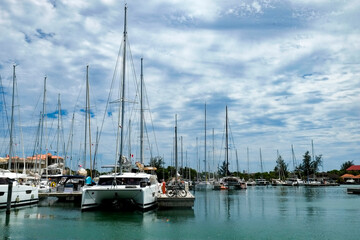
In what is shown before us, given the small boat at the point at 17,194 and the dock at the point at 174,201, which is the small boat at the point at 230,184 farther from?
the small boat at the point at 17,194

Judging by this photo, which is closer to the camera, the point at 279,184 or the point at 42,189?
the point at 42,189

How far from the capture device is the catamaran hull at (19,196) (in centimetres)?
2703

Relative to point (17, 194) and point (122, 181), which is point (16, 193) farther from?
point (122, 181)

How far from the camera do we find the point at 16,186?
29391mm

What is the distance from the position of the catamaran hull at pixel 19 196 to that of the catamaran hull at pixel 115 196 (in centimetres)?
672

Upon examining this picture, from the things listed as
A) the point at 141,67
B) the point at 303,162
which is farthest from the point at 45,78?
the point at 303,162

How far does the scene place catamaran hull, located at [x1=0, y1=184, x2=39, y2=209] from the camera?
2703 cm

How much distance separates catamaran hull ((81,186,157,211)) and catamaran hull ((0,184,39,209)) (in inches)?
265

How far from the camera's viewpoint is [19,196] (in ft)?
98.3

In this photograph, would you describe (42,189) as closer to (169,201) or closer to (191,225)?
(169,201)

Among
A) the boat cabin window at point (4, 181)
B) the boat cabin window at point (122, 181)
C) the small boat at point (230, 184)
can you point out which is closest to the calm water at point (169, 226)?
the boat cabin window at point (122, 181)

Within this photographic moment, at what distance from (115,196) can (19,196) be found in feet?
32.8

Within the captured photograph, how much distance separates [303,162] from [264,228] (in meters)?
115

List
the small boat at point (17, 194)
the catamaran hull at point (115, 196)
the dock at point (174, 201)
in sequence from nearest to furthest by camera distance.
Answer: the catamaran hull at point (115, 196), the small boat at point (17, 194), the dock at point (174, 201)
